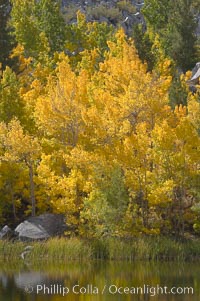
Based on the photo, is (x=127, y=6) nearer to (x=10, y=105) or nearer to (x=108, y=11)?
(x=108, y=11)

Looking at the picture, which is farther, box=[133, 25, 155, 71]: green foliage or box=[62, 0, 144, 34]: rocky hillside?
box=[62, 0, 144, 34]: rocky hillside

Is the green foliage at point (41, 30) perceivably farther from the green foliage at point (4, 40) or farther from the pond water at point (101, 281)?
the pond water at point (101, 281)

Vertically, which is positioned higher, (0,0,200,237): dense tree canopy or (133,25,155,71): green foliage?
(133,25,155,71): green foliage

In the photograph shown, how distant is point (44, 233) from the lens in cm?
3897


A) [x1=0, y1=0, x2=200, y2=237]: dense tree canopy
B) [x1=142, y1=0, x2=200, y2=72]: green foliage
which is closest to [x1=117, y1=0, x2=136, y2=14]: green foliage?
[x1=142, y1=0, x2=200, y2=72]: green foliage

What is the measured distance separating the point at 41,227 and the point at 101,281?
11850 mm

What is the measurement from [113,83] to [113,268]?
51.4 ft

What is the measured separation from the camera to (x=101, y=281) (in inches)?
1112

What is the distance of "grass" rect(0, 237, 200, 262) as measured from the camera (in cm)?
3550

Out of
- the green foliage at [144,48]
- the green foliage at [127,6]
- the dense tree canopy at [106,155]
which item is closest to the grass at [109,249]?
the dense tree canopy at [106,155]

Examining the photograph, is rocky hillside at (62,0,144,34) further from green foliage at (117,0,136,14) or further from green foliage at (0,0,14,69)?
green foliage at (0,0,14,69)

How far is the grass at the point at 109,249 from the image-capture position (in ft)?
116

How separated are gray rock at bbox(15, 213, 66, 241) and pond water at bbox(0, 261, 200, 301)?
12.0 feet

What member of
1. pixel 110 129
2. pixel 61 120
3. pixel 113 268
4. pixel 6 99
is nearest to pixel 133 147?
pixel 110 129
